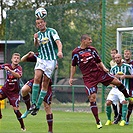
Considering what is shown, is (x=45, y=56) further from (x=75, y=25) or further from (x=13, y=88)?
(x=75, y=25)

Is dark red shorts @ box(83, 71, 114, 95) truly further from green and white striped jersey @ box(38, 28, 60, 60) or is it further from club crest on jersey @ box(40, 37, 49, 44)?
club crest on jersey @ box(40, 37, 49, 44)

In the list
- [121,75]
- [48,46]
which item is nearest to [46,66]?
[48,46]

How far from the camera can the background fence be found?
2147cm

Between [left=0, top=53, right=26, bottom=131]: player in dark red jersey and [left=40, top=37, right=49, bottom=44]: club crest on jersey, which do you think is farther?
[left=0, top=53, right=26, bottom=131]: player in dark red jersey

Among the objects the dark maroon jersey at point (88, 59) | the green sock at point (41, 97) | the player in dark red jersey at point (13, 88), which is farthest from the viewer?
the player in dark red jersey at point (13, 88)

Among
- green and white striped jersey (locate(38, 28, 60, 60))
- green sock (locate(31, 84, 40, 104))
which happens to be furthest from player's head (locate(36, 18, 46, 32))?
green sock (locate(31, 84, 40, 104))

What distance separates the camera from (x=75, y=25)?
2381 cm

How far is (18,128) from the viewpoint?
562 inches

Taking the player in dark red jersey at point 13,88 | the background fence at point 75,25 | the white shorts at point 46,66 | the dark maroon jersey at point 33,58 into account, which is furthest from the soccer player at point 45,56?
the background fence at point 75,25

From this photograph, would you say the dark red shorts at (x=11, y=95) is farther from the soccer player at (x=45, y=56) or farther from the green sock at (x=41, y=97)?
the green sock at (x=41, y=97)

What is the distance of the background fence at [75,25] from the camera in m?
21.5

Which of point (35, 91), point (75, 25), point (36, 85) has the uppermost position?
point (75, 25)

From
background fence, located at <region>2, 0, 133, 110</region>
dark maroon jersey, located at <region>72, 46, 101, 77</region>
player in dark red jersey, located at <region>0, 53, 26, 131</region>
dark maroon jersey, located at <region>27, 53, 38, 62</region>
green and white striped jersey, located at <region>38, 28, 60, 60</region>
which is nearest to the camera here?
green and white striped jersey, located at <region>38, 28, 60, 60</region>

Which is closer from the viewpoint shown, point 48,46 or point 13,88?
point 48,46
